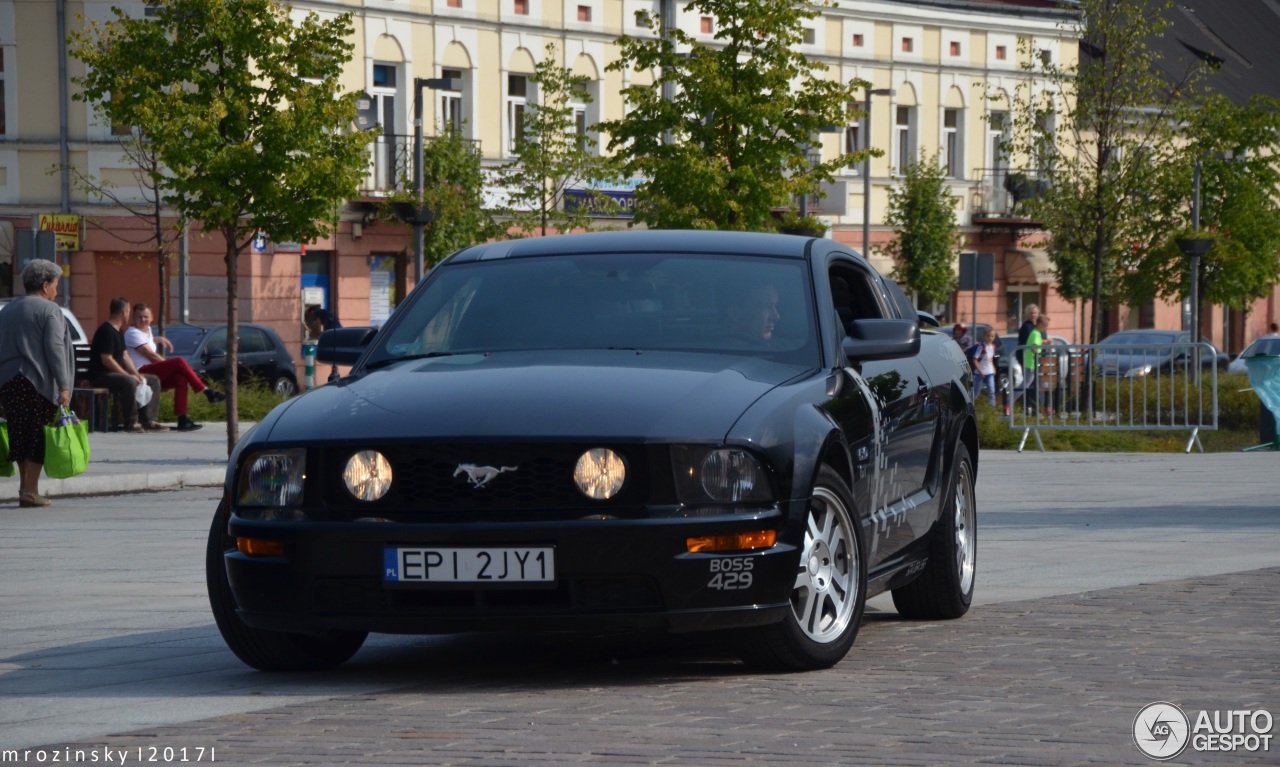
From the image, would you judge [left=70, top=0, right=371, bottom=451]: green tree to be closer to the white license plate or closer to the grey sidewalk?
the grey sidewalk

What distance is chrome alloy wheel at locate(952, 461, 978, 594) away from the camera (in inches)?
376

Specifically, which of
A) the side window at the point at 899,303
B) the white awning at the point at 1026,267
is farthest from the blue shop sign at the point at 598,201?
the side window at the point at 899,303

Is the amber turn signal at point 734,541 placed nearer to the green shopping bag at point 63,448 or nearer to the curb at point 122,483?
the green shopping bag at point 63,448

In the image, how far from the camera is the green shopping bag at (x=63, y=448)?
17.1m

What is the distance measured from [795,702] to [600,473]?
0.94 metres

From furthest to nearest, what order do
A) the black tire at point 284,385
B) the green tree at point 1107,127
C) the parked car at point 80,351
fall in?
the green tree at point 1107,127 → the black tire at point 284,385 → the parked car at point 80,351

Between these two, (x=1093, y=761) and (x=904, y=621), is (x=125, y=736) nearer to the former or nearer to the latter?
(x=1093, y=761)

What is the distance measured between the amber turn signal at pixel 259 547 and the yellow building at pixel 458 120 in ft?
101

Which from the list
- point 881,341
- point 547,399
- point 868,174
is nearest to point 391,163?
point 868,174

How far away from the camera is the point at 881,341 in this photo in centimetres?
822

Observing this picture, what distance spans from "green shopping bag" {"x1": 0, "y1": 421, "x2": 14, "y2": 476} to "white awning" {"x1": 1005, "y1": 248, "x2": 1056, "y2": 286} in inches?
1849

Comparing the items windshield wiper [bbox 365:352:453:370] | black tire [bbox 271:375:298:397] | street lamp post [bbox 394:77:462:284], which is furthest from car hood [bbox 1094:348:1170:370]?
windshield wiper [bbox 365:352:453:370]

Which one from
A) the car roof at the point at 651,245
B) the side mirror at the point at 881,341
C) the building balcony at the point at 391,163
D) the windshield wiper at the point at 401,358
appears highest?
the building balcony at the point at 391,163

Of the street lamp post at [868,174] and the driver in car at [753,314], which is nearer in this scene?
the driver in car at [753,314]
